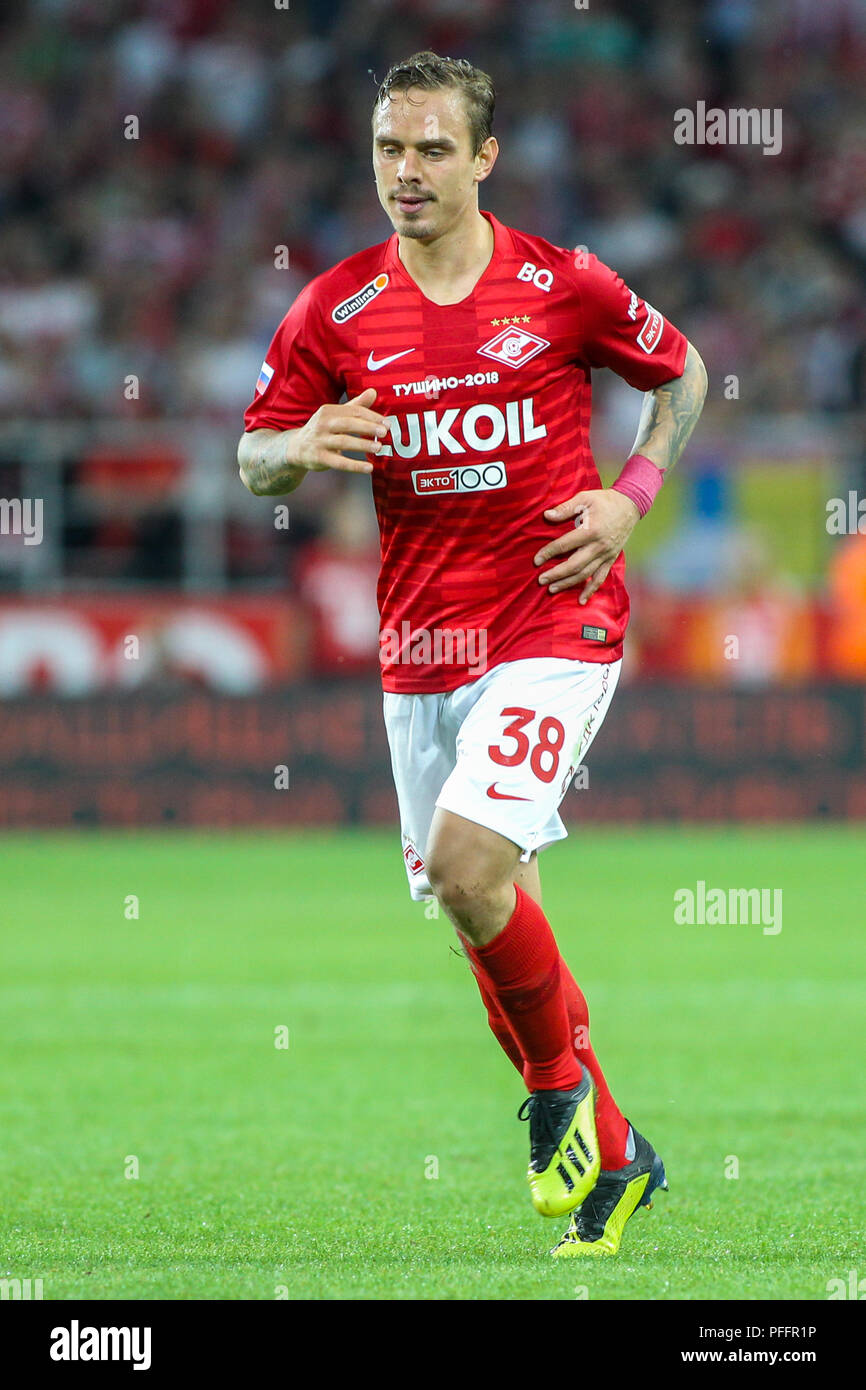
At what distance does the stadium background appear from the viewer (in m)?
14.4

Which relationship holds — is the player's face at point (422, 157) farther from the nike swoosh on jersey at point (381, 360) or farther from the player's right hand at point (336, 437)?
the player's right hand at point (336, 437)

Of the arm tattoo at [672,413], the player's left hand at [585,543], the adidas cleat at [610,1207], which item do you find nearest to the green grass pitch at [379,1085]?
the adidas cleat at [610,1207]

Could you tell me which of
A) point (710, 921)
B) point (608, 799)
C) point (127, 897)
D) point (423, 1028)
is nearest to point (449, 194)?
point (423, 1028)

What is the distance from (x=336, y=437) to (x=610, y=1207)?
1.86 meters

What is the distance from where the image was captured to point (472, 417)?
461 centimetres

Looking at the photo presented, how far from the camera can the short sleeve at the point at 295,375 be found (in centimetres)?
472

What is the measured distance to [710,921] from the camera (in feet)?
34.7

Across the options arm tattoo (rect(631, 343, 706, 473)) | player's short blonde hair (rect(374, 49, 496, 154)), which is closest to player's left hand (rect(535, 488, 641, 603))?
arm tattoo (rect(631, 343, 706, 473))

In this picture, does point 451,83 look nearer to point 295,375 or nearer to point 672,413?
point 295,375

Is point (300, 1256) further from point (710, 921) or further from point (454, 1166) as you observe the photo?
point (710, 921)

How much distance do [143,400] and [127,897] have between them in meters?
6.06

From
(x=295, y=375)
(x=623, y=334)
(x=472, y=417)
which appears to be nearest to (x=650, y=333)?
(x=623, y=334)
